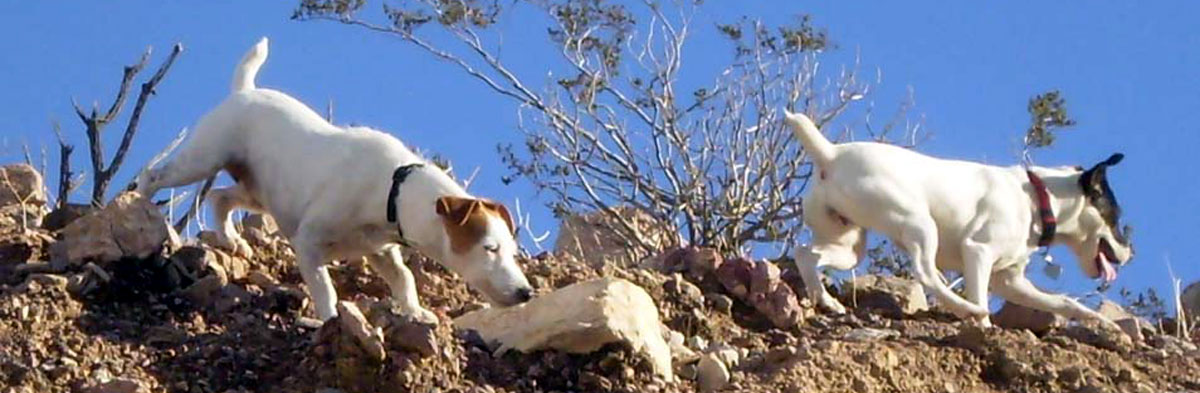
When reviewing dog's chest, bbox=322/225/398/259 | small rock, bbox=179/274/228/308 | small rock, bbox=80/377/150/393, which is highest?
dog's chest, bbox=322/225/398/259

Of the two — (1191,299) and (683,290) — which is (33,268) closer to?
(683,290)

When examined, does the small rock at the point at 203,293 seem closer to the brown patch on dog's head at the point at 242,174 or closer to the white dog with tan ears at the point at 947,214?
the brown patch on dog's head at the point at 242,174

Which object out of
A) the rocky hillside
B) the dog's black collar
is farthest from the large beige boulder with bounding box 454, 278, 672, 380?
the dog's black collar

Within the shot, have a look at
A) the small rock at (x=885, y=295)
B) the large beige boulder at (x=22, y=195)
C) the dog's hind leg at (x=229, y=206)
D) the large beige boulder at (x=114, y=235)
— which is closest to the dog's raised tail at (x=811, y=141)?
the small rock at (x=885, y=295)

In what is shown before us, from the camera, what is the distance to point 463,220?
27.6ft

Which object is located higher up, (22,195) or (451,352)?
(22,195)

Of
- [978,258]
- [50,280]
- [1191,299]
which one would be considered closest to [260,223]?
[50,280]

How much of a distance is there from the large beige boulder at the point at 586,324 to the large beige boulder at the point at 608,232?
6.32 metres

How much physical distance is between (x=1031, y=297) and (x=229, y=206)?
3449 millimetres

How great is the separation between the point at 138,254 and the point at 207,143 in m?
1.23

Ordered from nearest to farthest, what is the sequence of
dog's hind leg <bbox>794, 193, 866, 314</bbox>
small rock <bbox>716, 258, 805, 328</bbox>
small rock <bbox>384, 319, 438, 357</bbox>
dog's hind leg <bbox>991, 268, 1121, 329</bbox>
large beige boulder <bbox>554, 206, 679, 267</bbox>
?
small rock <bbox>384, 319, 438, 357</bbox>
small rock <bbox>716, 258, 805, 328</bbox>
dog's hind leg <bbox>991, 268, 1121, 329</bbox>
dog's hind leg <bbox>794, 193, 866, 314</bbox>
large beige boulder <bbox>554, 206, 679, 267</bbox>

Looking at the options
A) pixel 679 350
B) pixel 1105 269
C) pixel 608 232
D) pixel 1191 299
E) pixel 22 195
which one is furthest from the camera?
pixel 608 232

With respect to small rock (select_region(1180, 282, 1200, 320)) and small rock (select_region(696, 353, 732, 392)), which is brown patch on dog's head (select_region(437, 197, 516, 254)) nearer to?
small rock (select_region(696, 353, 732, 392))

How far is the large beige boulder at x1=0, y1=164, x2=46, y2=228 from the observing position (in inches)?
381
